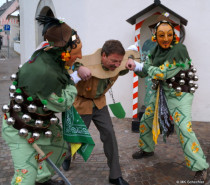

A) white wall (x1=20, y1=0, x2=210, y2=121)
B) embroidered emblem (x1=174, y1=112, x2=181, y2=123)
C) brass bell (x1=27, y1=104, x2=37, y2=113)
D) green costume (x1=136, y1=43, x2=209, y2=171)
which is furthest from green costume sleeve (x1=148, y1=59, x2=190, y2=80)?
white wall (x1=20, y1=0, x2=210, y2=121)

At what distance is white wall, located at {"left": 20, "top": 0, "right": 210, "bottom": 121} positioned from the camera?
5.59 meters

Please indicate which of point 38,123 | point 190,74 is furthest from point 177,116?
point 38,123

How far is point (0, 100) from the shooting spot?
7.75m

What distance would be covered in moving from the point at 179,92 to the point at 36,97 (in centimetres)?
180

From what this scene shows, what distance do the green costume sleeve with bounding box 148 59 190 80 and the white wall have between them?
2.66 metres

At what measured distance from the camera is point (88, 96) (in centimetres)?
320

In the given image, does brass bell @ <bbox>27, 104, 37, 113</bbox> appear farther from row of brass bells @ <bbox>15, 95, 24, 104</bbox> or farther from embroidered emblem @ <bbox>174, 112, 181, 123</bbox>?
embroidered emblem @ <bbox>174, 112, 181, 123</bbox>

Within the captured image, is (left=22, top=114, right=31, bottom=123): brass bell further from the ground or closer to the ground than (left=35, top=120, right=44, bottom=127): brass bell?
further from the ground

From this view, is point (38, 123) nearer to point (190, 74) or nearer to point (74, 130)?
point (74, 130)

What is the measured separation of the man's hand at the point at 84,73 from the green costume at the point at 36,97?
41cm

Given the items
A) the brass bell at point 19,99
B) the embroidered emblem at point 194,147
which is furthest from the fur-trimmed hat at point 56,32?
the embroidered emblem at point 194,147

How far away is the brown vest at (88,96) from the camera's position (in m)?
3.11

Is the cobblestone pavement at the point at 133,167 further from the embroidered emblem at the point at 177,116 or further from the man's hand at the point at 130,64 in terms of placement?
the man's hand at the point at 130,64

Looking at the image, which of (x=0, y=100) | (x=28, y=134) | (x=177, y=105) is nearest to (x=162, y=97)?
(x=177, y=105)
